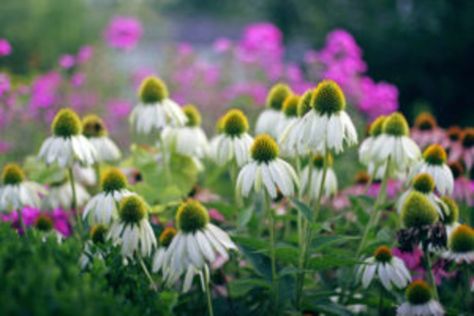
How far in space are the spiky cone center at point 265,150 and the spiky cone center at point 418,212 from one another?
48 cm

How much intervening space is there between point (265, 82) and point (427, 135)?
2.95m

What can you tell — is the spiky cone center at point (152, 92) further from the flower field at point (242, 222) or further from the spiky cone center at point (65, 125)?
the spiky cone center at point (65, 125)

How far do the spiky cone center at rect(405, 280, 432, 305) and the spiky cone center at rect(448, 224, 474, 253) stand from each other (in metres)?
0.27

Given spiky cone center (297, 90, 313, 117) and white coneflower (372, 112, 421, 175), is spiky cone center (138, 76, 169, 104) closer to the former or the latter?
spiky cone center (297, 90, 313, 117)

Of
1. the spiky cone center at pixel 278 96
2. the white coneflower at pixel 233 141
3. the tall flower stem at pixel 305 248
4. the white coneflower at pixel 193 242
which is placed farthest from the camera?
the spiky cone center at pixel 278 96

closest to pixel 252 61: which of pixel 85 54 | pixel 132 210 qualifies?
pixel 85 54

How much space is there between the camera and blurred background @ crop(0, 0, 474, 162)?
5.27 m

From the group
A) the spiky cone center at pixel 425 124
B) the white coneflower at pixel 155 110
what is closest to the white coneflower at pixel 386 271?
the white coneflower at pixel 155 110

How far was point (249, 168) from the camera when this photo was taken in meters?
2.21

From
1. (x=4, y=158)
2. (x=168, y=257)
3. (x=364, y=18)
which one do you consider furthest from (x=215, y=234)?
(x=364, y=18)

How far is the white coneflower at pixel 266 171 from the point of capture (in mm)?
2146

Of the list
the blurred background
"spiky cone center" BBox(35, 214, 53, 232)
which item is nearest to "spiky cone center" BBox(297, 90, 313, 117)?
"spiky cone center" BBox(35, 214, 53, 232)

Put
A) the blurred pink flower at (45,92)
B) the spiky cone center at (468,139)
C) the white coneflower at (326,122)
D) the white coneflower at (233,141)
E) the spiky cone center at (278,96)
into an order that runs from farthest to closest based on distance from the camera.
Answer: the blurred pink flower at (45,92)
the spiky cone center at (468,139)
the spiky cone center at (278,96)
the white coneflower at (233,141)
the white coneflower at (326,122)

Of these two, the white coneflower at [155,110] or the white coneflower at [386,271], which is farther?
the white coneflower at [155,110]
